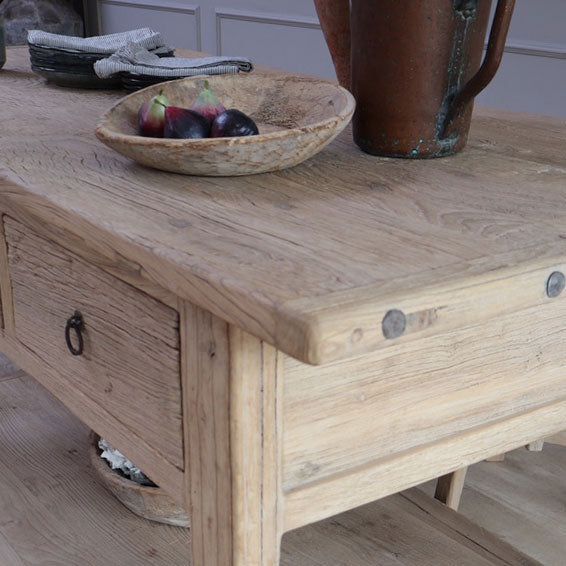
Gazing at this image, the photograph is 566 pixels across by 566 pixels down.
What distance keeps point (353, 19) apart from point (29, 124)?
0.41 metres

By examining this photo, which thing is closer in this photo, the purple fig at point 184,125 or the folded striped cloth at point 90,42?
the purple fig at point 184,125

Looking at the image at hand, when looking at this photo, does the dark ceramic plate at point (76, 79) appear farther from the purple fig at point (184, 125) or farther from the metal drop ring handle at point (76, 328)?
the metal drop ring handle at point (76, 328)

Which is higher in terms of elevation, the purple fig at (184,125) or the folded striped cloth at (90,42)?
the purple fig at (184,125)

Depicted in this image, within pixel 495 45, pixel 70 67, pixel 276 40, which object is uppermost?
pixel 495 45

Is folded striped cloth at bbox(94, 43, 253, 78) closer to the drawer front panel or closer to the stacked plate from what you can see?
the stacked plate

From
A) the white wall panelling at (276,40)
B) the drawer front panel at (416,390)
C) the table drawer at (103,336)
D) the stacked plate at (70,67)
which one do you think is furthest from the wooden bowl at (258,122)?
the white wall panelling at (276,40)

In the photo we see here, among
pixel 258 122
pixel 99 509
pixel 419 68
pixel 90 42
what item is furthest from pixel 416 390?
pixel 90 42

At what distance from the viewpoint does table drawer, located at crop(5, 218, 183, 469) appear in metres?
0.64

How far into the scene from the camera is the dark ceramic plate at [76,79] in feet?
4.33

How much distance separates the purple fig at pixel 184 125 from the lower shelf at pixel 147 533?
49 cm

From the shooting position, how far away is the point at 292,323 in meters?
0.47

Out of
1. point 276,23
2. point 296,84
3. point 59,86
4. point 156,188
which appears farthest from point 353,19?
point 276,23

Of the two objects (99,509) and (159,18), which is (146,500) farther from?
(159,18)

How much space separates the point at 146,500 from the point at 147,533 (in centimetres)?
4
